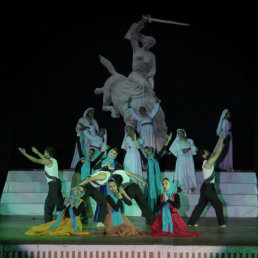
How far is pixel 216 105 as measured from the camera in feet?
35.4

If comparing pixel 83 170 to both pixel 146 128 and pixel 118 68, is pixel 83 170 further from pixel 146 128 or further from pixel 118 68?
pixel 118 68

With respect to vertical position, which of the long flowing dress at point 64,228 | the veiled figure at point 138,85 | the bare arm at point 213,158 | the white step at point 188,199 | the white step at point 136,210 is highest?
the veiled figure at point 138,85

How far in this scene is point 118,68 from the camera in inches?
431

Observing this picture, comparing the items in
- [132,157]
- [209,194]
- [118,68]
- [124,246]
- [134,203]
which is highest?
[118,68]

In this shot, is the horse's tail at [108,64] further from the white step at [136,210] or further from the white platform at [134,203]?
the white step at [136,210]

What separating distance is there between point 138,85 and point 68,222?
4397 mm

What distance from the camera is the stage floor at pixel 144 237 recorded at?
5.99m

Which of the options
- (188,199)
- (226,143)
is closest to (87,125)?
(188,199)

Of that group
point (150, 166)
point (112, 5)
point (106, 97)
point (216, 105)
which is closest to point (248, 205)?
point (150, 166)

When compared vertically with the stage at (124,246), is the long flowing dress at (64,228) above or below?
above

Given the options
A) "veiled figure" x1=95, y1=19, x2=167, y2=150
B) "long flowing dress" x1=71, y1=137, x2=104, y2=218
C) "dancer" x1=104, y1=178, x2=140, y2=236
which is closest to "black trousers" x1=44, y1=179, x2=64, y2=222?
"long flowing dress" x1=71, y1=137, x2=104, y2=218

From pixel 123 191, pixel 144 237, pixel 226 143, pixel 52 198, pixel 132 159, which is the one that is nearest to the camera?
pixel 144 237

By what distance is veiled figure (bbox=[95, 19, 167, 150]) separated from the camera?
1059 cm

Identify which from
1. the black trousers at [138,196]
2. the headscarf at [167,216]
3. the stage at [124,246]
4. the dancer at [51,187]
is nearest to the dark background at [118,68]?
the dancer at [51,187]
